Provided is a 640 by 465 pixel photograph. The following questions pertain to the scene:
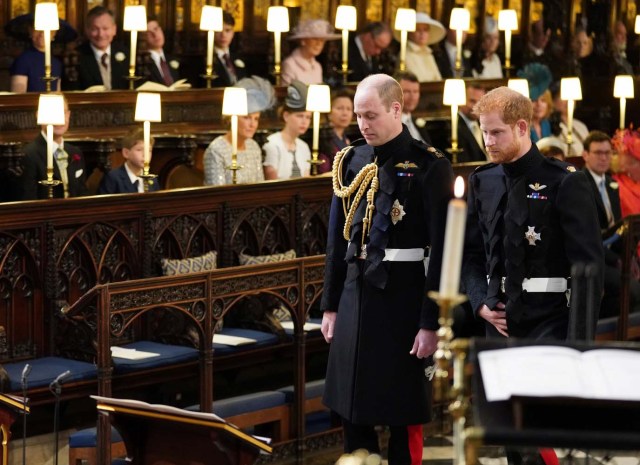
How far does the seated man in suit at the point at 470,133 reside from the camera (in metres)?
11.8

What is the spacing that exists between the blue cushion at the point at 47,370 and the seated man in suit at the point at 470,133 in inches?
218

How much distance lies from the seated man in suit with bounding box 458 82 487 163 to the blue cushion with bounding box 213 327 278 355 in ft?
14.8

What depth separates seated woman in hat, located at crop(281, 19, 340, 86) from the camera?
1189 centimetres

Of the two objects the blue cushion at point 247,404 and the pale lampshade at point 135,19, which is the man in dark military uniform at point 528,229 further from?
the pale lampshade at point 135,19

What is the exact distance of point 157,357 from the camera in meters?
7.06

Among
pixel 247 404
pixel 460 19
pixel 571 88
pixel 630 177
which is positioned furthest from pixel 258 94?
pixel 247 404

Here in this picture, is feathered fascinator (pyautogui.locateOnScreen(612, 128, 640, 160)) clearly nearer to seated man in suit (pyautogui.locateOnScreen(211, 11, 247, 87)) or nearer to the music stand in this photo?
seated man in suit (pyautogui.locateOnScreen(211, 11, 247, 87))

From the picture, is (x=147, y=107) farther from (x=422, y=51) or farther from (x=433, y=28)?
(x=433, y=28)

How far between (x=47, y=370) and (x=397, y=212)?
2.46m

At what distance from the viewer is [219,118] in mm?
10773

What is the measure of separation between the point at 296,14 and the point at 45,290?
791cm

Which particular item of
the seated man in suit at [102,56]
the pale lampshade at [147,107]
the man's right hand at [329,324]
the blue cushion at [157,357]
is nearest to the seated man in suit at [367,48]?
the seated man in suit at [102,56]

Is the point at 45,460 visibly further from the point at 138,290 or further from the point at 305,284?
the point at 305,284

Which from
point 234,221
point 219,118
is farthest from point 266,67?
point 234,221
